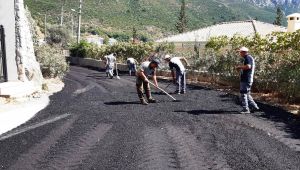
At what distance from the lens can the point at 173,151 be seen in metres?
8.08

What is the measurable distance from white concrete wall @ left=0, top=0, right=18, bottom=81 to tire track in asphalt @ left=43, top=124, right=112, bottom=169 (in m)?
6.85

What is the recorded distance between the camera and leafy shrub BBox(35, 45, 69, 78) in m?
23.0

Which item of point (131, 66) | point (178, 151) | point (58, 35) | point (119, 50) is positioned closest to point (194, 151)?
point (178, 151)

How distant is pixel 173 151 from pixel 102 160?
1.47 meters

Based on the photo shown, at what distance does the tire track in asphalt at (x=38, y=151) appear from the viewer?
720 centimetres

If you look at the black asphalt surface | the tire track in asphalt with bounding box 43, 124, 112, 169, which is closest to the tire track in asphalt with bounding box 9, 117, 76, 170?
the black asphalt surface

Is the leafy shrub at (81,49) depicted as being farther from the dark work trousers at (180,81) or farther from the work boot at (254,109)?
the work boot at (254,109)

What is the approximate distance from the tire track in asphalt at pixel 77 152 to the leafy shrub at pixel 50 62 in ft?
45.7

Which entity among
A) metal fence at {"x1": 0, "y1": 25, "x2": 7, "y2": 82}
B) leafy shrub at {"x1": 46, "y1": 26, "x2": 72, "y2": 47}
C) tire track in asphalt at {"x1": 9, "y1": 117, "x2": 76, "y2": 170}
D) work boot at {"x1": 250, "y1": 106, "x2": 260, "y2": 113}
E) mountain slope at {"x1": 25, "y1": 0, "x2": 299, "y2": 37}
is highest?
mountain slope at {"x1": 25, "y1": 0, "x2": 299, "y2": 37}

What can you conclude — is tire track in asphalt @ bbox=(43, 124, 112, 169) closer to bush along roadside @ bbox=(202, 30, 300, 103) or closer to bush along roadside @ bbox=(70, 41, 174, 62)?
bush along roadside @ bbox=(202, 30, 300, 103)

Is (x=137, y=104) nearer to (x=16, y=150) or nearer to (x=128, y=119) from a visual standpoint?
(x=128, y=119)

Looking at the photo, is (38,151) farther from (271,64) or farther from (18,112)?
(271,64)

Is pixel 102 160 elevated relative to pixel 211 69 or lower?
lower

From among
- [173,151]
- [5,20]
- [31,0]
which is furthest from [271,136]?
[31,0]
